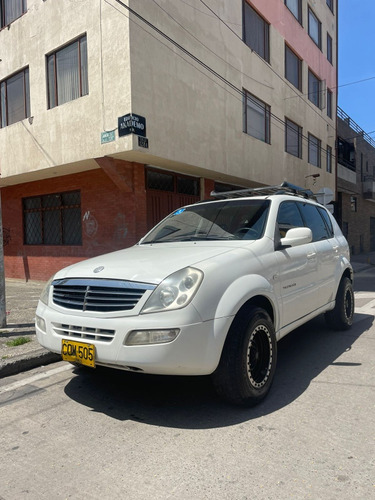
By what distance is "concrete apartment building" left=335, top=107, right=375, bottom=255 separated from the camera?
23.8m

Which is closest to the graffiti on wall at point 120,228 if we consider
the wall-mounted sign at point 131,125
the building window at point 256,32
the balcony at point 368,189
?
the wall-mounted sign at point 131,125

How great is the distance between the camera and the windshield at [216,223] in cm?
393

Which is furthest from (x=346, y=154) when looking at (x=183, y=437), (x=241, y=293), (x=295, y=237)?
(x=183, y=437)

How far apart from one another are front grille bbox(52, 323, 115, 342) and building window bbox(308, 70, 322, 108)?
62.8 ft

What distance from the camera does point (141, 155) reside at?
9125 mm

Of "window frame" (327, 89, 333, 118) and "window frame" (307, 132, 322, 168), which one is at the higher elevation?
"window frame" (327, 89, 333, 118)

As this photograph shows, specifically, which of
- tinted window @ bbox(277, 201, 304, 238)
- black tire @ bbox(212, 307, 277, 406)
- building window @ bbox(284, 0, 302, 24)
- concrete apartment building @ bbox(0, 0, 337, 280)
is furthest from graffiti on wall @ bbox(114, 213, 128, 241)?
building window @ bbox(284, 0, 302, 24)

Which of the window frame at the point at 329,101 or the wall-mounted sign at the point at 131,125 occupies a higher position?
the window frame at the point at 329,101

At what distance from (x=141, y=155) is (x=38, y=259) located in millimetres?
5833

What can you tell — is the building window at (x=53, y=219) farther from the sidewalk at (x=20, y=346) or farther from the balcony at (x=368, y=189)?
the balcony at (x=368, y=189)

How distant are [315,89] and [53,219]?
1524 cm

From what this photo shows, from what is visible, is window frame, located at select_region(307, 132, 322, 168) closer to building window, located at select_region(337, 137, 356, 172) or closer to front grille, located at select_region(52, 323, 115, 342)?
building window, located at select_region(337, 137, 356, 172)

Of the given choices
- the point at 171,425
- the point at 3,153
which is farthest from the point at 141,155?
the point at 171,425

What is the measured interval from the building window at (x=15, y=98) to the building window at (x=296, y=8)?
1166 centimetres
